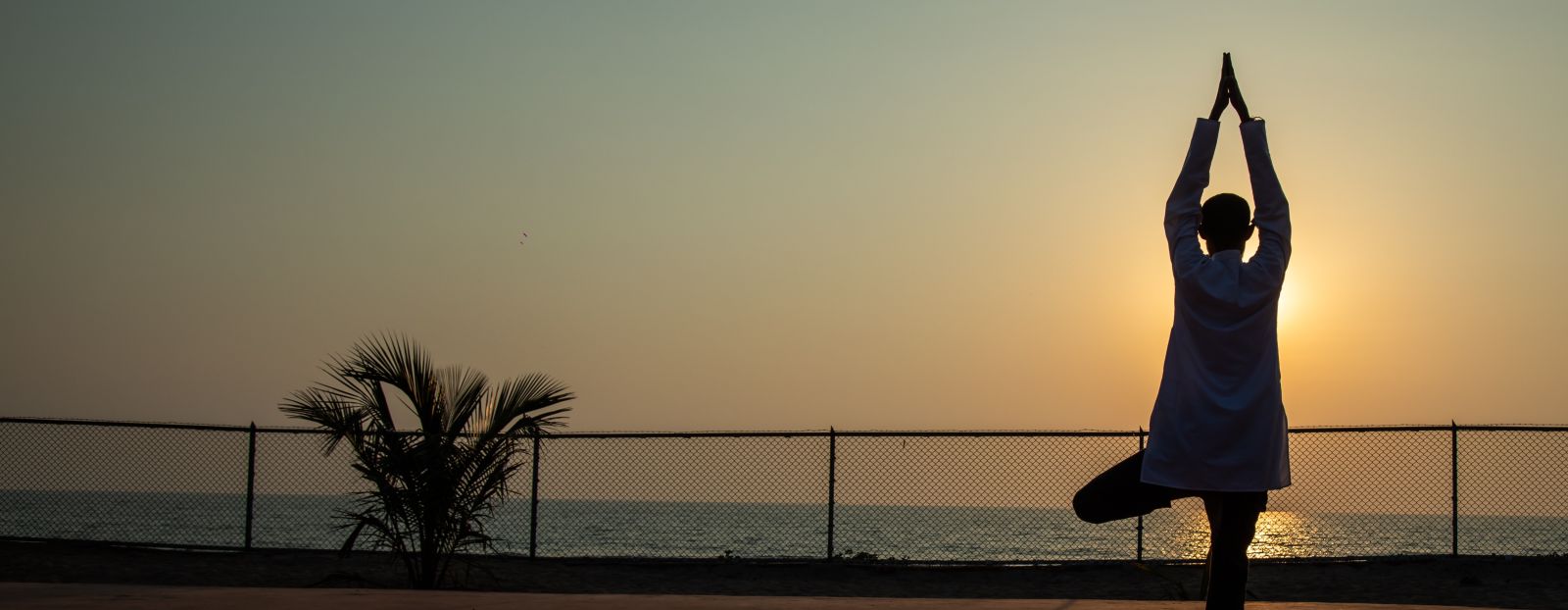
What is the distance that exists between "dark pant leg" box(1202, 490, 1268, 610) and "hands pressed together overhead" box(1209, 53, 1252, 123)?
3.28ft

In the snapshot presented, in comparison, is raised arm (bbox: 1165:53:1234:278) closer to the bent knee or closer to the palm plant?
the bent knee

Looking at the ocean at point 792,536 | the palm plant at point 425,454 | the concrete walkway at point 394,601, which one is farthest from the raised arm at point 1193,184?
the ocean at point 792,536

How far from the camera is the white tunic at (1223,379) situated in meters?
3.16

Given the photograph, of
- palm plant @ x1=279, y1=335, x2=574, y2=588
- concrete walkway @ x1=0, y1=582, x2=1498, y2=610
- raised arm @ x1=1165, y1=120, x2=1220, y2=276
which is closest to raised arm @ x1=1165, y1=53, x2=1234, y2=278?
raised arm @ x1=1165, y1=120, x2=1220, y2=276

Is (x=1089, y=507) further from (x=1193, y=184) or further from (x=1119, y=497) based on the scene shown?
(x=1193, y=184)

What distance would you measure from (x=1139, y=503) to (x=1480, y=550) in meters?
35.9

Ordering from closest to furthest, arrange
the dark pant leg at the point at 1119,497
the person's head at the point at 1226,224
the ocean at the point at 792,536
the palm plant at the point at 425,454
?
the dark pant leg at the point at 1119,497 → the person's head at the point at 1226,224 → the palm plant at the point at 425,454 → the ocean at the point at 792,536

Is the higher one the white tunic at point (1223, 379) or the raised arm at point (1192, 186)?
the raised arm at point (1192, 186)

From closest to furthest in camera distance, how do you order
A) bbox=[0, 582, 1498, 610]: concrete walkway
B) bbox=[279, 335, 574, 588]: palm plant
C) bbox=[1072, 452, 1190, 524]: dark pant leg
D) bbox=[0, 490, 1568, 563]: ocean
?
bbox=[1072, 452, 1190, 524]: dark pant leg → bbox=[0, 582, 1498, 610]: concrete walkway → bbox=[279, 335, 574, 588]: palm plant → bbox=[0, 490, 1568, 563]: ocean

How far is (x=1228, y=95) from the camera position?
3.45m

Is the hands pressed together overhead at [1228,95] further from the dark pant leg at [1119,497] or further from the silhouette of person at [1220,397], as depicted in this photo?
the dark pant leg at [1119,497]

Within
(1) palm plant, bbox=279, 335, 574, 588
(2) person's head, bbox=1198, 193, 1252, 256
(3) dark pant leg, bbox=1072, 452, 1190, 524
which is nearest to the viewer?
(3) dark pant leg, bbox=1072, 452, 1190, 524

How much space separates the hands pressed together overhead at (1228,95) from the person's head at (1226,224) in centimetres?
22

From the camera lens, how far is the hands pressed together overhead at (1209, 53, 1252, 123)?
11.2ft
